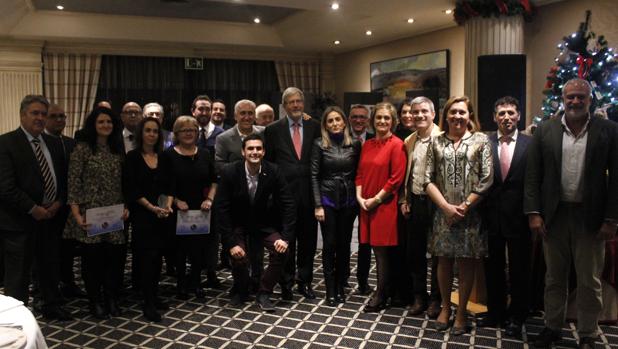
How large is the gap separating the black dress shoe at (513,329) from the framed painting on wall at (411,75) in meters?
4.90

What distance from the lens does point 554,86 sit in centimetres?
508

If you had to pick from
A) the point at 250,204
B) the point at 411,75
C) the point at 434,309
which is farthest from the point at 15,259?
the point at 411,75

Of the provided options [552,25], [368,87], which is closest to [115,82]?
[368,87]

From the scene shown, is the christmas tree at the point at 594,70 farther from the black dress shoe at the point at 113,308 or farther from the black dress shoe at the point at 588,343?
the black dress shoe at the point at 113,308

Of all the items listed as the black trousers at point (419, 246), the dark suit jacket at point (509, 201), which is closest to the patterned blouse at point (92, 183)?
the black trousers at point (419, 246)

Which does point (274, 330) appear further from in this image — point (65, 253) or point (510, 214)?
point (65, 253)

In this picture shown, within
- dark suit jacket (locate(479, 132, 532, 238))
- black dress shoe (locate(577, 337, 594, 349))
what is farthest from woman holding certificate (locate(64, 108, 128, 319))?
black dress shoe (locate(577, 337, 594, 349))

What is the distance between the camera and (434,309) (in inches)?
142

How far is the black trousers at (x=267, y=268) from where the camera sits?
3850 millimetres

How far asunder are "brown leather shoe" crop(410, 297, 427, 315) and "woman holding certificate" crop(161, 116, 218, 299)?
63.0 inches

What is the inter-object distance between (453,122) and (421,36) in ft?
20.1

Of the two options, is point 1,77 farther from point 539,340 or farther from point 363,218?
point 539,340

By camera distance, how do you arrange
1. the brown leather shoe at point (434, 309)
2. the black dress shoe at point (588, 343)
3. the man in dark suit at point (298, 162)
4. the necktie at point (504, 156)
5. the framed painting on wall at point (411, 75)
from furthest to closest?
the framed painting on wall at point (411, 75) < the man in dark suit at point (298, 162) < the brown leather shoe at point (434, 309) < the necktie at point (504, 156) < the black dress shoe at point (588, 343)

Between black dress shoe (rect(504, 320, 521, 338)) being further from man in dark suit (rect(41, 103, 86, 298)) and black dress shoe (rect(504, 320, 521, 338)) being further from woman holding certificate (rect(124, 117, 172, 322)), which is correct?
man in dark suit (rect(41, 103, 86, 298))
